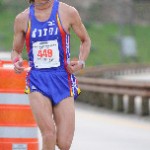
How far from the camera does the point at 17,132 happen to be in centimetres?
1023

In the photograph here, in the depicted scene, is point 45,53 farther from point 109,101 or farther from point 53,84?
point 109,101

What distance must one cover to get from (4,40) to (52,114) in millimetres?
65945

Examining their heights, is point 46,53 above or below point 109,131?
above

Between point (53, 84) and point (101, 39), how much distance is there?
244 feet

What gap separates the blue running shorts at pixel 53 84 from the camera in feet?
27.5

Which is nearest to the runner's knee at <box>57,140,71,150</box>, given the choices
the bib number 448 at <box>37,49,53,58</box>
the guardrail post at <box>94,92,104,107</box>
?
the bib number 448 at <box>37,49,53,58</box>

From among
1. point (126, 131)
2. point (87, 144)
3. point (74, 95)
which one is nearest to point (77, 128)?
point (126, 131)

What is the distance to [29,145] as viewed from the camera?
33.7ft

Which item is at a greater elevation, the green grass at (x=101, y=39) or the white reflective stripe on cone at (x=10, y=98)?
the white reflective stripe on cone at (x=10, y=98)

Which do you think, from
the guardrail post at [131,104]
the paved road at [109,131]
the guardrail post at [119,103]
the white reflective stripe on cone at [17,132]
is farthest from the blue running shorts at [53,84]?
the guardrail post at [119,103]

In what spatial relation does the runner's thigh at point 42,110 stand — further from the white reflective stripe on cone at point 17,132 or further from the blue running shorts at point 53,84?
the white reflective stripe on cone at point 17,132

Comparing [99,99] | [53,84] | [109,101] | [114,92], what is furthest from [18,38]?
[99,99]

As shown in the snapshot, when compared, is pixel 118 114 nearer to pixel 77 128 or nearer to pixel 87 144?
pixel 77 128

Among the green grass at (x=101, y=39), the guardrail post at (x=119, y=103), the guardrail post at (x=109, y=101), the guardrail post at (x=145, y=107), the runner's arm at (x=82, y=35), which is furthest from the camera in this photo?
the green grass at (x=101, y=39)
